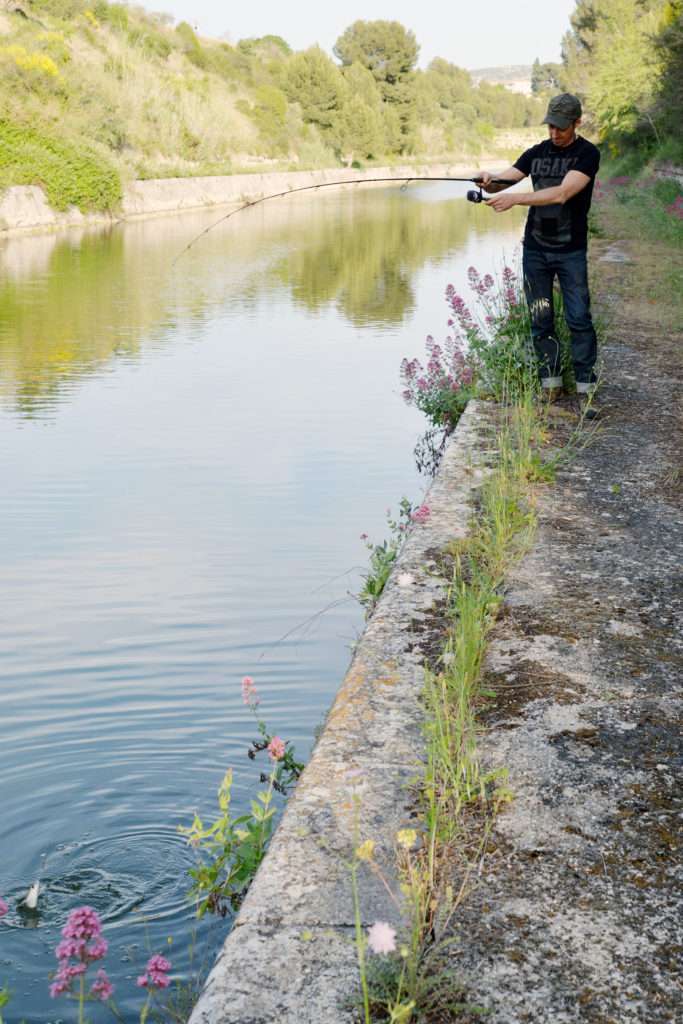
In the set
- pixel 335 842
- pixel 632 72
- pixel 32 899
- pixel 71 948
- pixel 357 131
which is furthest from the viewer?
pixel 357 131

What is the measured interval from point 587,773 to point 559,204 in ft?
14.6

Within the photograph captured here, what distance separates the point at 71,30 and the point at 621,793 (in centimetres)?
5097

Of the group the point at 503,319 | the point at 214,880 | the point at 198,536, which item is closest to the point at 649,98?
the point at 503,319

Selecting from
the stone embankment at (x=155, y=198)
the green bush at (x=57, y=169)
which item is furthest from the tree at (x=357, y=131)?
the green bush at (x=57, y=169)

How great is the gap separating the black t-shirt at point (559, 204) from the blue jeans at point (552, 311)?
3.1 inches

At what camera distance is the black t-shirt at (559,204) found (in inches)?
262

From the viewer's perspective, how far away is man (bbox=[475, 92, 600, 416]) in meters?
6.58

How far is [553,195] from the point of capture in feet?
21.7

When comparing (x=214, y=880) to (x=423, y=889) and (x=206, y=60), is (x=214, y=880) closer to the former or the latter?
(x=423, y=889)

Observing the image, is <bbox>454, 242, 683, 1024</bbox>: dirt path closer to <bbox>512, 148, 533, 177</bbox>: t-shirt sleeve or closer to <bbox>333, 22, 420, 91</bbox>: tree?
<bbox>512, 148, 533, 177</bbox>: t-shirt sleeve

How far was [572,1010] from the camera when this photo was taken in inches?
84.4

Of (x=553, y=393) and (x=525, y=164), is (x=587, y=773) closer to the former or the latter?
(x=553, y=393)

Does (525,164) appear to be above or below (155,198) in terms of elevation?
below

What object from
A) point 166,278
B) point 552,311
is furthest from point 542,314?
point 166,278
